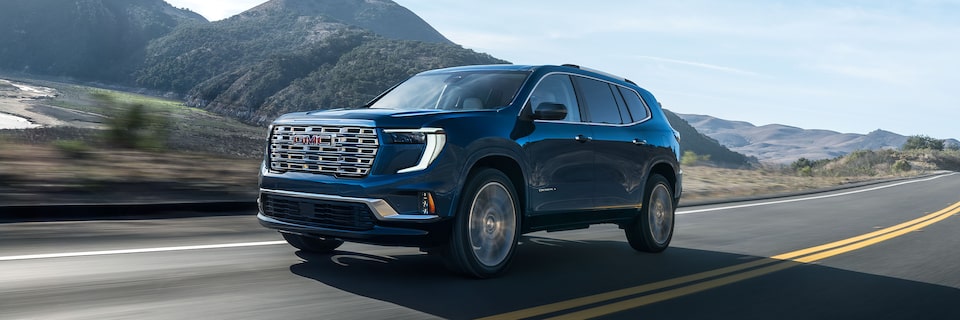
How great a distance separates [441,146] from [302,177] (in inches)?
42.9

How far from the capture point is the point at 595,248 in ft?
31.5

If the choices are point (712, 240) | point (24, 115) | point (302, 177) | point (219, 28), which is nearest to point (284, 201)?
point (302, 177)

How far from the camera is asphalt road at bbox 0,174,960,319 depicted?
5359 mm

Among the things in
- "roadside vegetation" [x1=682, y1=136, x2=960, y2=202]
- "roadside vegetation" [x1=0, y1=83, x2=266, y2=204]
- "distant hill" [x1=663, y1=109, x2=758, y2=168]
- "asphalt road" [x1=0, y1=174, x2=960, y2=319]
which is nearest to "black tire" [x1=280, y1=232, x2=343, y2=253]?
"asphalt road" [x1=0, y1=174, x2=960, y2=319]

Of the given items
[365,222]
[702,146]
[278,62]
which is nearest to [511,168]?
[365,222]

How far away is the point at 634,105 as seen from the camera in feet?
30.5

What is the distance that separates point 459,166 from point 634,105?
3524 mm

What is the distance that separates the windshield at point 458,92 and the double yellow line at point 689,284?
190 centimetres

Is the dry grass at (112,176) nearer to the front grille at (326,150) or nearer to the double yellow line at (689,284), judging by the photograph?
the front grille at (326,150)

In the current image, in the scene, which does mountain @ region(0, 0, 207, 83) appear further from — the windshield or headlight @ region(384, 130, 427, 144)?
headlight @ region(384, 130, 427, 144)

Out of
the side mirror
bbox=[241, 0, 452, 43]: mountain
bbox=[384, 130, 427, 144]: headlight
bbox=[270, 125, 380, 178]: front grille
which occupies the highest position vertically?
bbox=[241, 0, 452, 43]: mountain

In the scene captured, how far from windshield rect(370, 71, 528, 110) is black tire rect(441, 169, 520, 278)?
0.79 metres

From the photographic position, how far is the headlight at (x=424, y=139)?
6.18m

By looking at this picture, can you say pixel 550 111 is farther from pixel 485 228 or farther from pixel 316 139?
pixel 316 139
